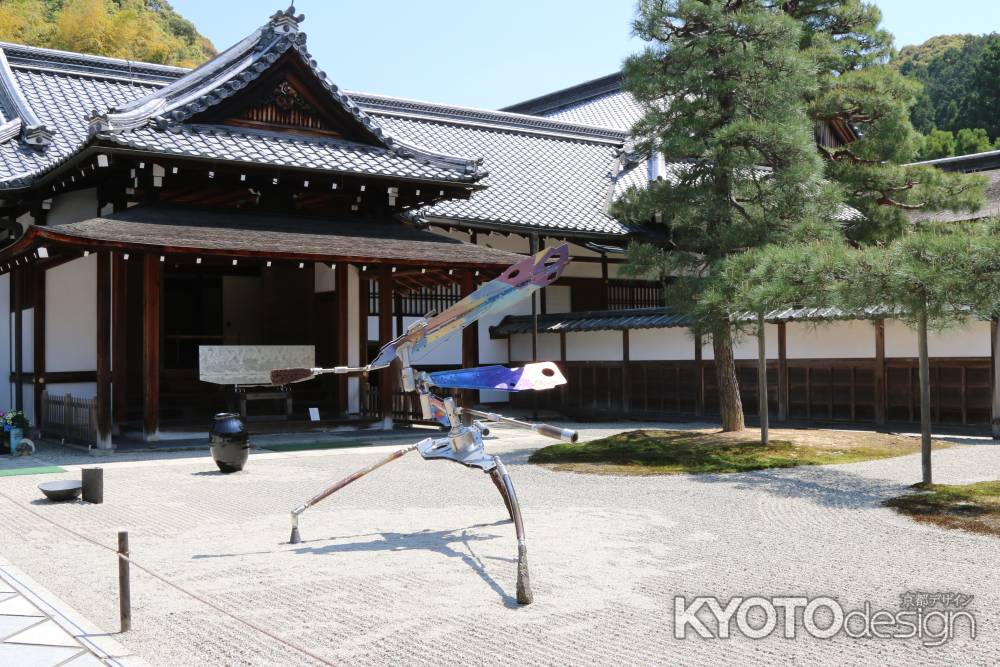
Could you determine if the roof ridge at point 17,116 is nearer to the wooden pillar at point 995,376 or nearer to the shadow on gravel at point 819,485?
the shadow on gravel at point 819,485

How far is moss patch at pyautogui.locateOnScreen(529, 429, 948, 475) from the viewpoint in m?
10.8

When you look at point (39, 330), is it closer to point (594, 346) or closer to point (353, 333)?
point (353, 333)

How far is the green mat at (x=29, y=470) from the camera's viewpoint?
430 inches

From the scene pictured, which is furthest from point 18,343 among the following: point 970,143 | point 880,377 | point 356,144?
point 970,143

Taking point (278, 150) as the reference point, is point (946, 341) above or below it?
below

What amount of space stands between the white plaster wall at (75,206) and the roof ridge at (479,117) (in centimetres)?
883

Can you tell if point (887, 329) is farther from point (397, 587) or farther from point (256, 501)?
point (397, 587)

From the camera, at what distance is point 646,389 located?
18.4 meters

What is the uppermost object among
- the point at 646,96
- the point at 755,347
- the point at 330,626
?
the point at 646,96

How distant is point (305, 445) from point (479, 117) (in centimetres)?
1369

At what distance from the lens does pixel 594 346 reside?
19.3 m

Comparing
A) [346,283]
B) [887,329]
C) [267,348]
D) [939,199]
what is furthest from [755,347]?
[267,348]

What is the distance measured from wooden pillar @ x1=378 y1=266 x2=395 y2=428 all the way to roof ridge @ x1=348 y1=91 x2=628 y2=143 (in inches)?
363

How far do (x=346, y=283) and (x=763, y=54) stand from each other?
25.2ft
